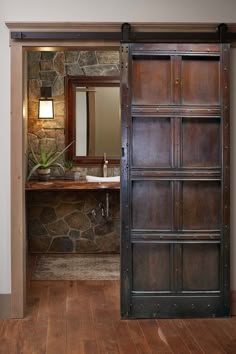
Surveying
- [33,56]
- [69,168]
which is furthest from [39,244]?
[33,56]

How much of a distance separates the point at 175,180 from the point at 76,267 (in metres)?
2.27

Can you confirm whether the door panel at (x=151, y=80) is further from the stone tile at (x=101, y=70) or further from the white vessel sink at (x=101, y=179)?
the stone tile at (x=101, y=70)

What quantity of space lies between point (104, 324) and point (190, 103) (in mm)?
1805

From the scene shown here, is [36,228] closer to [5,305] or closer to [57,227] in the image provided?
[57,227]

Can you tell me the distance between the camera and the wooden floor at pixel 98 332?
326 centimetres

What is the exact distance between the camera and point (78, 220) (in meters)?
6.44

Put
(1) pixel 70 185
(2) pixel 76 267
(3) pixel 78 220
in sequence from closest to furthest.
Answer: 1. (2) pixel 76 267
2. (1) pixel 70 185
3. (3) pixel 78 220

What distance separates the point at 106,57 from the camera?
6418mm

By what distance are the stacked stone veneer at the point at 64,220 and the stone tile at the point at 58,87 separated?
127 centimetres

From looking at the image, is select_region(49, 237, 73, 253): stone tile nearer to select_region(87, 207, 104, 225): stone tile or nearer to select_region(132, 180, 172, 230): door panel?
select_region(87, 207, 104, 225): stone tile

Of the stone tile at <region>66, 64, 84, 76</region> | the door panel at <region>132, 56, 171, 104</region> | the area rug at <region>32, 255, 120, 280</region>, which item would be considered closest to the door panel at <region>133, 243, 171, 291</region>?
the door panel at <region>132, 56, 171, 104</region>

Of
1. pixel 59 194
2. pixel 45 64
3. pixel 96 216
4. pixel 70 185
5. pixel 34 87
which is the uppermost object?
pixel 45 64

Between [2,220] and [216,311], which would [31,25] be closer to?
[2,220]

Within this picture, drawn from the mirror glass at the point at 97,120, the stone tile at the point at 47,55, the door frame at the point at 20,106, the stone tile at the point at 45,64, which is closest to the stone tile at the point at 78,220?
the mirror glass at the point at 97,120
